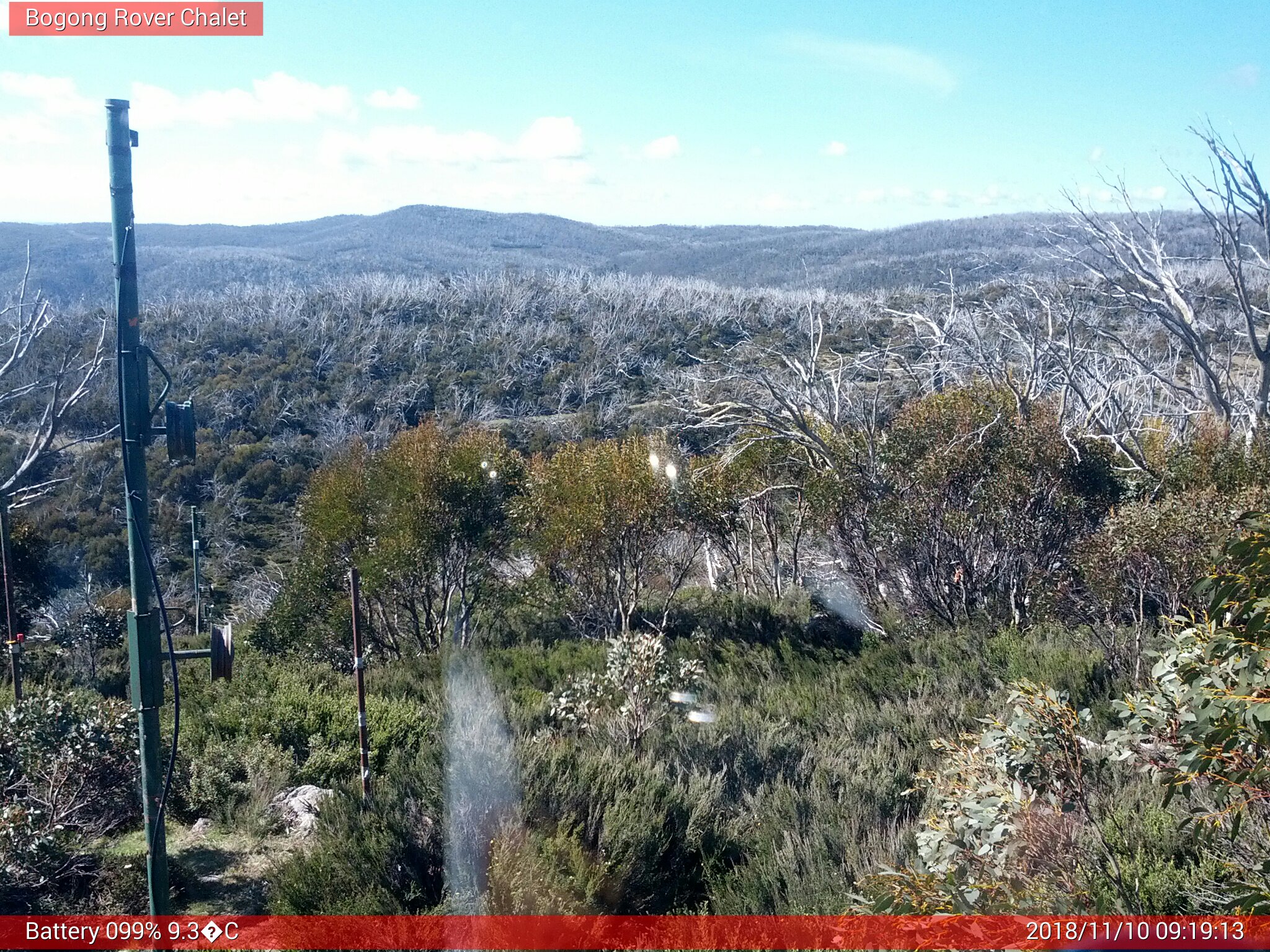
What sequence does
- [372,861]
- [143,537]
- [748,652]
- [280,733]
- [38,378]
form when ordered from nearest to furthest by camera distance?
1. [143,537]
2. [372,861]
3. [280,733]
4. [748,652]
5. [38,378]

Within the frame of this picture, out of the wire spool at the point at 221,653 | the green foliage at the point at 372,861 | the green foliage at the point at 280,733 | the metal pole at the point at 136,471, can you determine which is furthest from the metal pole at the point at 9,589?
the wire spool at the point at 221,653

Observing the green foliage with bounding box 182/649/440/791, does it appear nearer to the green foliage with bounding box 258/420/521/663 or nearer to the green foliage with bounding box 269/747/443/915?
the green foliage with bounding box 269/747/443/915

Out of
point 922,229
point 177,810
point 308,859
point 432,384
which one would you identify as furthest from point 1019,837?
point 922,229

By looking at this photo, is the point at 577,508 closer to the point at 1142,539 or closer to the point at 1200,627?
the point at 1142,539

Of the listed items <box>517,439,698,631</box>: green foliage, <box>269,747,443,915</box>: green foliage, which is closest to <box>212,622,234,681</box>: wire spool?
<box>269,747,443,915</box>: green foliage

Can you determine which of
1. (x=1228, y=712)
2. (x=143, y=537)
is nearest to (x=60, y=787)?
(x=143, y=537)

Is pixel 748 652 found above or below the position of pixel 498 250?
below

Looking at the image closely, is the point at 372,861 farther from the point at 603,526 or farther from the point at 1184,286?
the point at 1184,286
